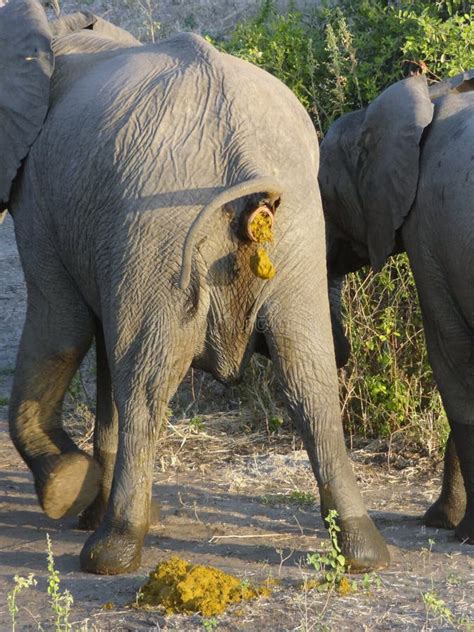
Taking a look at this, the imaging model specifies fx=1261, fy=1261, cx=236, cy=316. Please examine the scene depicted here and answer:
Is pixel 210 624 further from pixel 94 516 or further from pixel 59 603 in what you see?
pixel 94 516

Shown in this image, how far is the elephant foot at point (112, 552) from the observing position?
14.9ft

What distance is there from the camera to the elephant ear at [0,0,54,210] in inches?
201

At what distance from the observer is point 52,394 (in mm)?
5125

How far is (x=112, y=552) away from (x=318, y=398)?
93cm

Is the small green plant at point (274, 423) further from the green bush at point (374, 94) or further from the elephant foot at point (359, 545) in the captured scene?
the elephant foot at point (359, 545)

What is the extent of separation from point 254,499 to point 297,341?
1654 mm

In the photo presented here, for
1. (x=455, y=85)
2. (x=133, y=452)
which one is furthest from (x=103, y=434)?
(x=455, y=85)

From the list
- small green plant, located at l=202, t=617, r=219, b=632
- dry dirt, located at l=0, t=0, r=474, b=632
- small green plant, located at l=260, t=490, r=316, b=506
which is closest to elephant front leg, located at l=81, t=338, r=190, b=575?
dry dirt, located at l=0, t=0, r=474, b=632

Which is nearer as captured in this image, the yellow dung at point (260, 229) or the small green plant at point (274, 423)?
the yellow dung at point (260, 229)

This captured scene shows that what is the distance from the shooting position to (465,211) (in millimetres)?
5031

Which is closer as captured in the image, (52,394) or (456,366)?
(52,394)

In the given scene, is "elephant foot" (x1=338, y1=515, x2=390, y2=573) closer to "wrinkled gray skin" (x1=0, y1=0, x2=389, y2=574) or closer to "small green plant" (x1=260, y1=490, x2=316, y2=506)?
"wrinkled gray skin" (x1=0, y1=0, x2=389, y2=574)

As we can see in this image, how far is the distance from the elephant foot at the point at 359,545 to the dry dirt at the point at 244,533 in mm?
71

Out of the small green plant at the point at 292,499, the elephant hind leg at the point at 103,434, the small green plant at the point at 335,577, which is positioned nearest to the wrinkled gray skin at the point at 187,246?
the small green plant at the point at 335,577
